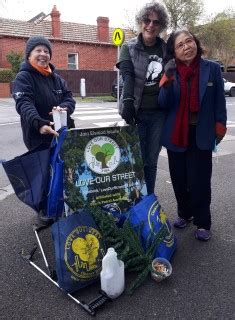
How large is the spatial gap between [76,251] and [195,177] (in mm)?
1359

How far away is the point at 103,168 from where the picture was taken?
9.81 feet

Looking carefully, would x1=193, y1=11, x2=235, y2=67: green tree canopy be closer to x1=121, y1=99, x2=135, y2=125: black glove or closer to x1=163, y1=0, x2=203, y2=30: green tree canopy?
x1=163, y1=0, x2=203, y2=30: green tree canopy

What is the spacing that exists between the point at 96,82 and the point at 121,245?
2216cm

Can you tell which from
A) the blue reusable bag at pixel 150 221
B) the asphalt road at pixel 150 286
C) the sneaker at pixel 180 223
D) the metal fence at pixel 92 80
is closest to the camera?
the asphalt road at pixel 150 286

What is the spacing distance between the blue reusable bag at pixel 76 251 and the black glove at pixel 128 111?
0.97 m

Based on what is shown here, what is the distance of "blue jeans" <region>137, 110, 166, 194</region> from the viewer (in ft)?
11.2

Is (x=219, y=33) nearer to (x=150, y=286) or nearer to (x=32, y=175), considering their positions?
(x=32, y=175)

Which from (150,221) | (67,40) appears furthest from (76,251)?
(67,40)

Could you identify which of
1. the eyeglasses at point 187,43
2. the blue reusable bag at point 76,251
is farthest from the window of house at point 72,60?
the blue reusable bag at point 76,251

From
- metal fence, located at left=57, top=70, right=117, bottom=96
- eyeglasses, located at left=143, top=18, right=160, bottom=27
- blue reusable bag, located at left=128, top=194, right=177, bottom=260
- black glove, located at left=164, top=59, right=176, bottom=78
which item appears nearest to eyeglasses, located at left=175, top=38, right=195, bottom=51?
black glove, located at left=164, top=59, right=176, bottom=78

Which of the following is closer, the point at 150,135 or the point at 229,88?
the point at 150,135

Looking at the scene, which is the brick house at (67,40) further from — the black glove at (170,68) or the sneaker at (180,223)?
the black glove at (170,68)

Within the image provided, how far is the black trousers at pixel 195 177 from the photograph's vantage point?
3309 millimetres

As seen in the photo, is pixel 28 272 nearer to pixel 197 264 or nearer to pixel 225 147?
pixel 197 264
